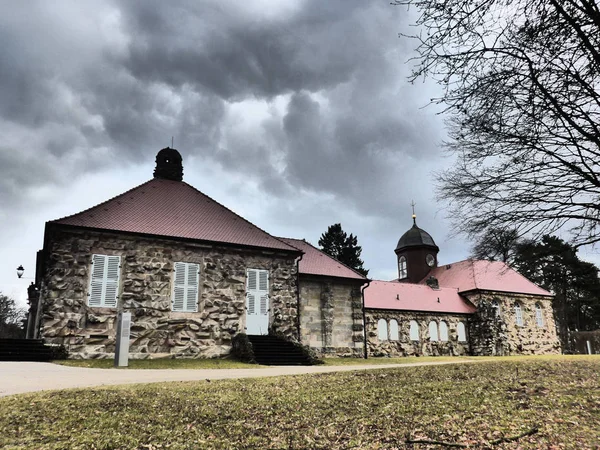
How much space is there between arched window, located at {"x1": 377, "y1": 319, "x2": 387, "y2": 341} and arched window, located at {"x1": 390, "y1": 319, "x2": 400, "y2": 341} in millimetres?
470

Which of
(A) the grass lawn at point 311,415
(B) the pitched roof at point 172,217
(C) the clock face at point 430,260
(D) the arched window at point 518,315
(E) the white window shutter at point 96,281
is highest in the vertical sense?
(C) the clock face at point 430,260

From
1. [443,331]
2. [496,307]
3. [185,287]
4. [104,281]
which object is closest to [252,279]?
[185,287]

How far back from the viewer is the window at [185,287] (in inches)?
677

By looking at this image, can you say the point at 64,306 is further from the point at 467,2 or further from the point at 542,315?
the point at 542,315

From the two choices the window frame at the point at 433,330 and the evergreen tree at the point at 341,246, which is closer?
the window frame at the point at 433,330

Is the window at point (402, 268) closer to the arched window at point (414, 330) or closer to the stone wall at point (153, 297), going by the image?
the arched window at point (414, 330)

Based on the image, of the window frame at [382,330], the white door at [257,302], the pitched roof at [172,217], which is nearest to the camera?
the pitched roof at [172,217]

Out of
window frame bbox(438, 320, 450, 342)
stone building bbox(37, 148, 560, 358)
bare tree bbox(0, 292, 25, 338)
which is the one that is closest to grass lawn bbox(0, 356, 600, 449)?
stone building bbox(37, 148, 560, 358)

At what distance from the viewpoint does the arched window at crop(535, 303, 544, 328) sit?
3328 centimetres

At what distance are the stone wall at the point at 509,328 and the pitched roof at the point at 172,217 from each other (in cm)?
1789

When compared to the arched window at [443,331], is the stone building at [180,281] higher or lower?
higher

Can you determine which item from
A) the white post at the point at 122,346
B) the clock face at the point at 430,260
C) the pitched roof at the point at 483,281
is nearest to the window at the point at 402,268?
the clock face at the point at 430,260

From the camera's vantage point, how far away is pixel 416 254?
38688mm

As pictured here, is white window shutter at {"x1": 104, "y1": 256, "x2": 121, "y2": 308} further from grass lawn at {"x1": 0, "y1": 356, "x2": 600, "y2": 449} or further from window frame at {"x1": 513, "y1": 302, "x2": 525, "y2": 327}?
window frame at {"x1": 513, "y1": 302, "x2": 525, "y2": 327}
